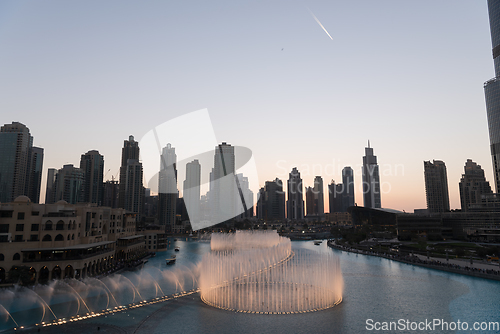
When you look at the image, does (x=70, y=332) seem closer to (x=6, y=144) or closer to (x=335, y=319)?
(x=335, y=319)

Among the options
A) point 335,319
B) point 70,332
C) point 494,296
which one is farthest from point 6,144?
point 494,296

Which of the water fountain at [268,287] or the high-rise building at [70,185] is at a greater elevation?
the high-rise building at [70,185]

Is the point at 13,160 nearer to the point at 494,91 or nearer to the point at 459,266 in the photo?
the point at 459,266

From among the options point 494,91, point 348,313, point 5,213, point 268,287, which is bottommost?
point 348,313

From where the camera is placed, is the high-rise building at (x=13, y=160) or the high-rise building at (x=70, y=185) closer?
the high-rise building at (x=13, y=160)

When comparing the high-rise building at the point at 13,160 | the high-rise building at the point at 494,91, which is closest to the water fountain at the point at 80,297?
the high-rise building at the point at 494,91

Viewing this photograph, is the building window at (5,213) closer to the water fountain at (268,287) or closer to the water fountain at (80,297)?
the water fountain at (80,297)

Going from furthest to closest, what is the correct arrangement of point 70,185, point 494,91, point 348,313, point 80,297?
point 70,185
point 494,91
point 80,297
point 348,313

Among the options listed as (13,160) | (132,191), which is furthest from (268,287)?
(13,160)
